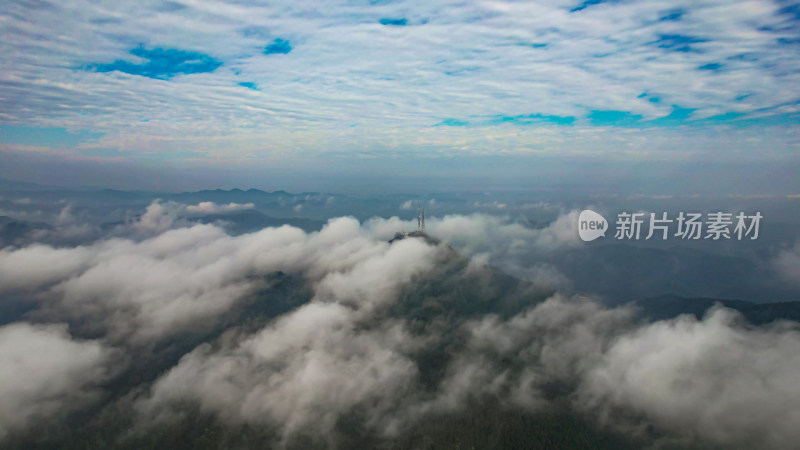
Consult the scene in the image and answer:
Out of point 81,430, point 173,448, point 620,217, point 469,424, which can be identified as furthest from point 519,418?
point 81,430

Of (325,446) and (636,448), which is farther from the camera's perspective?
(325,446)

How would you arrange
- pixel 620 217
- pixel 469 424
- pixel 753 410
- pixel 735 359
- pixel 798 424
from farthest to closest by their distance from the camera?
pixel 735 359 < pixel 469 424 < pixel 753 410 < pixel 798 424 < pixel 620 217

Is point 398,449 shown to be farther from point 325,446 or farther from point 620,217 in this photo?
point 620,217

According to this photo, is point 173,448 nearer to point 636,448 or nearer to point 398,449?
point 398,449

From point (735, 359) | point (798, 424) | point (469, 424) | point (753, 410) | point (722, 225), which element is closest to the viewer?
point (722, 225)

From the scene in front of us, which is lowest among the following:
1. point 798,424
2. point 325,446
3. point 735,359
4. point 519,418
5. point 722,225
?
point 325,446

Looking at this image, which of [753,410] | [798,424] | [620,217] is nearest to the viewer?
[620,217]

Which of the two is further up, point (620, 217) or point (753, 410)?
point (620, 217)

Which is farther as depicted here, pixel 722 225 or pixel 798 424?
pixel 798 424

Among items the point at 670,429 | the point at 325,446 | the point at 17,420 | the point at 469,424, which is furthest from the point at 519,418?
the point at 17,420
